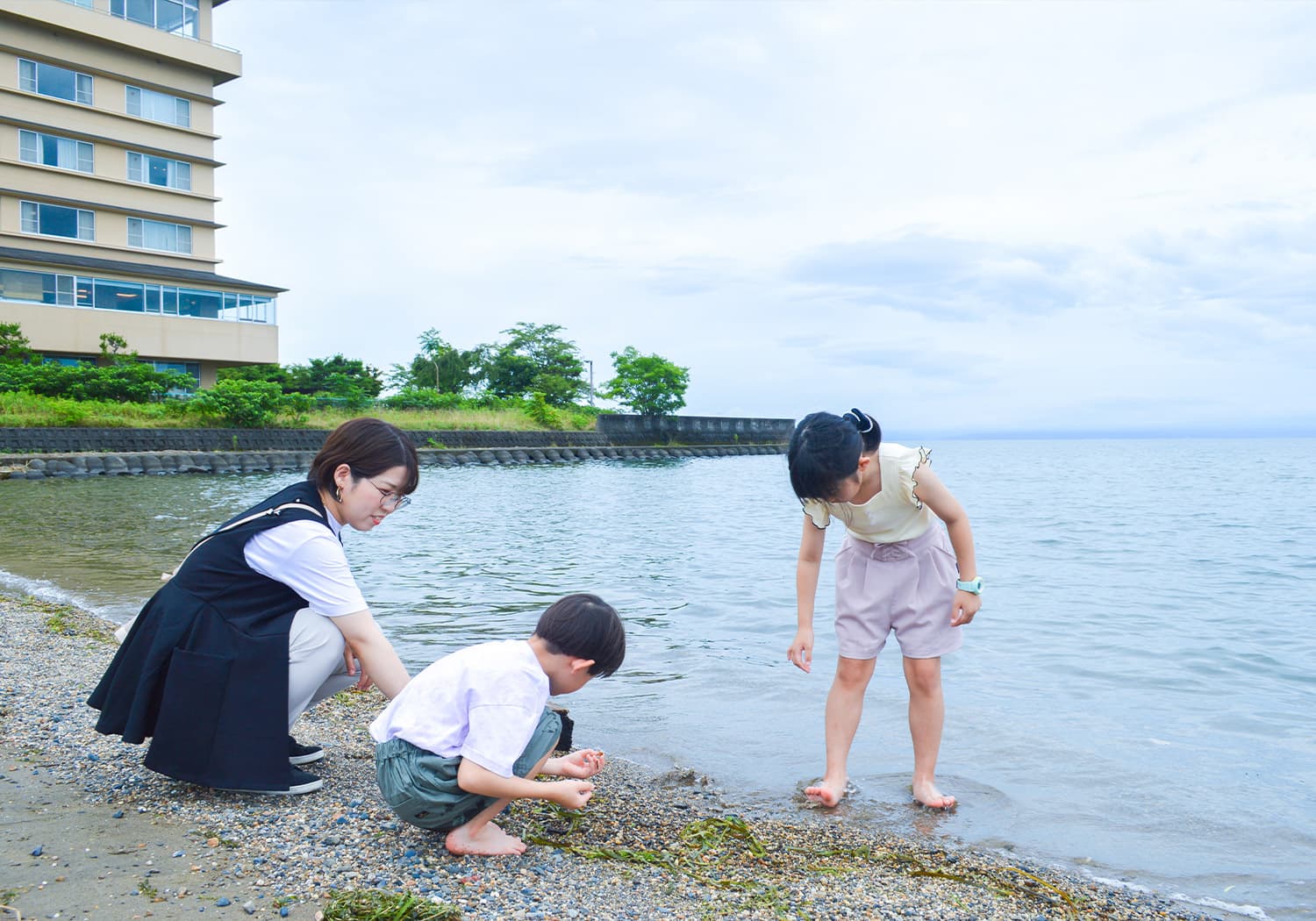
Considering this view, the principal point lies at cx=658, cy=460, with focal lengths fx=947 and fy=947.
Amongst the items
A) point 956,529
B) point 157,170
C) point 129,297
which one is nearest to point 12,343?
point 129,297

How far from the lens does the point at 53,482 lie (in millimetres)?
22156

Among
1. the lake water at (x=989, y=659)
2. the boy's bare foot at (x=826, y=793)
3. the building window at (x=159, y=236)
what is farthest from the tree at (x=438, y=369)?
the boy's bare foot at (x=826, y=793)

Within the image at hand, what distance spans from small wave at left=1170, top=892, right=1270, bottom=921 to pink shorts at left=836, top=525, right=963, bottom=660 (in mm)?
1100

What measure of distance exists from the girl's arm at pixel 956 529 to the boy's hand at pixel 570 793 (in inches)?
61.8

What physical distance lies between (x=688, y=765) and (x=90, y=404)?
3072 cm

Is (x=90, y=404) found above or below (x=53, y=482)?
above

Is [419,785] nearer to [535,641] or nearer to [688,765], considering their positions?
[535,641]

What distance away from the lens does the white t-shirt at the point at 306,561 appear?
287cm

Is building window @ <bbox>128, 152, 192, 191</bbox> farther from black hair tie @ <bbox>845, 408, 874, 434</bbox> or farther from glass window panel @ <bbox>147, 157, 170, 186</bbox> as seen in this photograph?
black hair tie @ <bbox>845, 408, 874, 434</bbox>

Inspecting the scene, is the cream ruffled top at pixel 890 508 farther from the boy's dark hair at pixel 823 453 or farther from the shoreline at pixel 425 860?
the shoreline at pixel 425 860

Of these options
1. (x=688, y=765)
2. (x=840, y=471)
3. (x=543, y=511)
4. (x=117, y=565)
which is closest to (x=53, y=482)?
(x=543, y=511)

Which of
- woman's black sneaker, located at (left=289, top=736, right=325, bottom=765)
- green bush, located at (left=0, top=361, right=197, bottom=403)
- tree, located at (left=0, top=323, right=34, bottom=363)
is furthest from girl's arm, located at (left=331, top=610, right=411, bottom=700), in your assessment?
tree, located at (left=0, top=323, right=34, bottom=363)

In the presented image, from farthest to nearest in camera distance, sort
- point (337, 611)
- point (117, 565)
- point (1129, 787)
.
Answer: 1. point (117, 565)
2. point (1129, 787)
3. point (337, 611)

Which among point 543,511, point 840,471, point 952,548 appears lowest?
point 543,511
